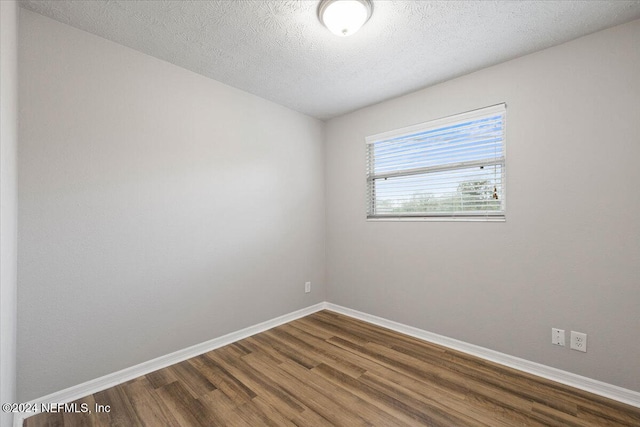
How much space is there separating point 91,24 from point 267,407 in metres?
2.78

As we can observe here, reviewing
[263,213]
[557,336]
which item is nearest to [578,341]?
[557,336]

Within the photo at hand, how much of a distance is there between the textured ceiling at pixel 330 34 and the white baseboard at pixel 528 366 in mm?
2415

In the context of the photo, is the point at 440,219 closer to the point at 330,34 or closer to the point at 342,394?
the point at 342,394

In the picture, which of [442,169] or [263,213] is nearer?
[442,169]

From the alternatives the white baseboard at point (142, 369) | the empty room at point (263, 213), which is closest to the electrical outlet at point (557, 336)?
the empty room at point (263, 213)

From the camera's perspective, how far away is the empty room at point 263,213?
1.75 meters

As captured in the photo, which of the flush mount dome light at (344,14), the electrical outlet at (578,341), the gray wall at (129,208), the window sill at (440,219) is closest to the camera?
the flush mount dome light at (344,14)

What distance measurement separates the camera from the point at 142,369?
2.18m

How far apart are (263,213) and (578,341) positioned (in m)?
2.82

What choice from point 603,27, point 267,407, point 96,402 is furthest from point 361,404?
point 603,27

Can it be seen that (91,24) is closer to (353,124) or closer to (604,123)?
(353,124)

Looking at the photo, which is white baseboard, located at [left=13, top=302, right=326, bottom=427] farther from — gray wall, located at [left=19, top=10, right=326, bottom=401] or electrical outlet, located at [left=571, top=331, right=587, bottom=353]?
electrical outlet, located at [left=571, top=331, right=587, bottom=353]

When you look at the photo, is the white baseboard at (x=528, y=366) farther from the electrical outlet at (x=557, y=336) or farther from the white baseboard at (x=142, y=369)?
the white baseboard at (x=142, y=369)

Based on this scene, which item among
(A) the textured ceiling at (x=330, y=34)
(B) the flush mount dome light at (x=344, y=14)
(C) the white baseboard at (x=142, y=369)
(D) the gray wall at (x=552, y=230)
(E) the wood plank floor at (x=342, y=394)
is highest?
(A) the textured ceiling at (x=330, y=34)
